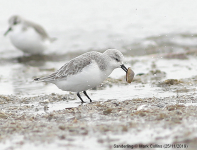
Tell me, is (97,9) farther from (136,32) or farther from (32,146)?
(32,146)

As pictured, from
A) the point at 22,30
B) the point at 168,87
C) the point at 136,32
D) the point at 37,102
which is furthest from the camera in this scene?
the point at 136,32

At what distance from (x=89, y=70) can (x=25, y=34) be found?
25.8 ft

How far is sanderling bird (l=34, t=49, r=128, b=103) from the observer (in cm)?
599

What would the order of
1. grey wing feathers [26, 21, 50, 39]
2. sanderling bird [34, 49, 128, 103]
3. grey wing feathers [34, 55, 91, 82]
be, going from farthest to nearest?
grey wing feathers [26, 21, 50, 39] < grey wing feathers [34, 55, 91, 82] < sanderling bird [34, 49, 128, 103]

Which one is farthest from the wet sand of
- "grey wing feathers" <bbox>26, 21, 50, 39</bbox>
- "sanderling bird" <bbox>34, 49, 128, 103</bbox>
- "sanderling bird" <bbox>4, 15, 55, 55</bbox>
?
"grey wing feathers" <bbox>26, 21, 50, 39</bbox>

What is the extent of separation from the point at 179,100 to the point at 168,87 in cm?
147

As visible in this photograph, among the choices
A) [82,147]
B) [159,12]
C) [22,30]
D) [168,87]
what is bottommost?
[82,147]

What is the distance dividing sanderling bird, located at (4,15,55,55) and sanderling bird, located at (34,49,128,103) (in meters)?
7.26

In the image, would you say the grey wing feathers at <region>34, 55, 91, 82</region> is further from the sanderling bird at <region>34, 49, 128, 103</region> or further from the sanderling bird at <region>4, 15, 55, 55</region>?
the sanderling bird at <region>4, 15, 55, 55</region>

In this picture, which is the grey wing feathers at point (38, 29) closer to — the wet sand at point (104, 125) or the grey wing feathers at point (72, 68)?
the grey wing feathers at point (72, 68)

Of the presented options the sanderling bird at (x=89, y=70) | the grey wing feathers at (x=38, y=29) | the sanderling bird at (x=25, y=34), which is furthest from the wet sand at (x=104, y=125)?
the grey wing feathers at (x=38, y=29)

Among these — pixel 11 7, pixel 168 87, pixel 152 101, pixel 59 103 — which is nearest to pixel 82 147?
pixel 152 101

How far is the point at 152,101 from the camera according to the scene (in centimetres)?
581

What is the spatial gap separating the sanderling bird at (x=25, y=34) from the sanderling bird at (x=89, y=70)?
7.26 meters
